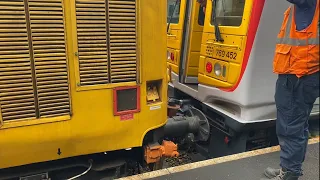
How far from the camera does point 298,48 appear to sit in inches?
91.8

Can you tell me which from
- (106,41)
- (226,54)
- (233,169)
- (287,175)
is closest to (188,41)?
(226,54)

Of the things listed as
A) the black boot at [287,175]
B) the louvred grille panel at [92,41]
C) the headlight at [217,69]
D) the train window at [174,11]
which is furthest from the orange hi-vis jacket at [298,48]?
the train window at [174,11]

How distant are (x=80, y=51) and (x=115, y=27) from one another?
32cm

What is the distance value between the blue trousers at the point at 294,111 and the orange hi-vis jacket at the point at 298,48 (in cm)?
7

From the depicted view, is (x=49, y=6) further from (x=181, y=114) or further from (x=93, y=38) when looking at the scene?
(x=181, y=114)

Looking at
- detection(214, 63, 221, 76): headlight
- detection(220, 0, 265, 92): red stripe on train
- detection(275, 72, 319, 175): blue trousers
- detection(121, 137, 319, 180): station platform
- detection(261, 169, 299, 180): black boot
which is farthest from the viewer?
detection(214, 63, 221, 76): headlight

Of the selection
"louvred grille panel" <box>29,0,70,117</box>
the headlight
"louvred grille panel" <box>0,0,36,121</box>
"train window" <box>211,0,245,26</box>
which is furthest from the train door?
"louvred grille panel" <box>0,0,36,121</box>

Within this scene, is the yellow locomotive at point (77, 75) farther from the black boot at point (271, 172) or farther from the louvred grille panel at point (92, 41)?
the black boot at point (271, 172)

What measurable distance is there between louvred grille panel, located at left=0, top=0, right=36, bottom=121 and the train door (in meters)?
2.49

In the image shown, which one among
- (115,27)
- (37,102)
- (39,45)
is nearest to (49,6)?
(39,45)

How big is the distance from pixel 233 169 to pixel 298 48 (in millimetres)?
1229

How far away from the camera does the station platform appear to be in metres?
2.69

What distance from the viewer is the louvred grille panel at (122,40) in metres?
2.31

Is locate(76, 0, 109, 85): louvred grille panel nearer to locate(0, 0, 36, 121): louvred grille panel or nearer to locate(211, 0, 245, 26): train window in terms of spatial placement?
locate(0, 0, 36, 121): louvred grille panel
